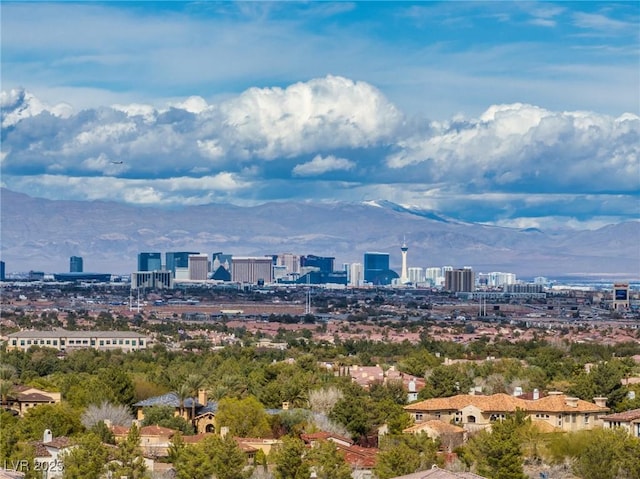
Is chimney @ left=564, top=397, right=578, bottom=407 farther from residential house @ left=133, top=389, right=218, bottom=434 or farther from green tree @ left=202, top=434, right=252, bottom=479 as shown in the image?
green tree @ left=202, top=434, right=252, bottom=479

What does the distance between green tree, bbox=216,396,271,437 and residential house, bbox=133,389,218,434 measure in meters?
0.78

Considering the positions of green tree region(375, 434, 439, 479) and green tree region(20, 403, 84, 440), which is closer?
green tree region(375, 434, 439, 479)

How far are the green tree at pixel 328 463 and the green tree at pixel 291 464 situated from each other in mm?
280

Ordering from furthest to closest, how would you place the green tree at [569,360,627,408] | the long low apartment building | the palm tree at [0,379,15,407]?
the long low apartment building → the green tree at [569,360,627,408] → the palm tree at [0,379,15,407]

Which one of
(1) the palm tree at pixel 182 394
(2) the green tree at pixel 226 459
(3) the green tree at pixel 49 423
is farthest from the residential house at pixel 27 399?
(2) the green tree at pixel 226 459

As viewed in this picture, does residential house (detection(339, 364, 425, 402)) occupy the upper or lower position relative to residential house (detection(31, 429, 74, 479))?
upper

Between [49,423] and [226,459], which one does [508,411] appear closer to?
[49,423]

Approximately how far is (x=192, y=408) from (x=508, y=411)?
37.2 ft

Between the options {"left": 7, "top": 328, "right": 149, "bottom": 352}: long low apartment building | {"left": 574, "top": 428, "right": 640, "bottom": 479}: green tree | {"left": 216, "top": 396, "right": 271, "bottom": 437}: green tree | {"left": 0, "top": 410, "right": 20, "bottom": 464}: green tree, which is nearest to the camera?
{"left": 574, "top": 428, "right": 640, "bottom": 479}: green tree

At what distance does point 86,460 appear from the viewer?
154ft

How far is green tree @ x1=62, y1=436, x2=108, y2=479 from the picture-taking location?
4609cm

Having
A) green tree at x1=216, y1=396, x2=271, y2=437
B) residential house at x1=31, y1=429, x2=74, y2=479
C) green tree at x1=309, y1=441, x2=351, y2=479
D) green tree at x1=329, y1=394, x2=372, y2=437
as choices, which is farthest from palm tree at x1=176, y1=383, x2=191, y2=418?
green tree at x1=309, y1=441, x2=351, y2=479

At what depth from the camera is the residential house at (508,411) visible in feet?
208

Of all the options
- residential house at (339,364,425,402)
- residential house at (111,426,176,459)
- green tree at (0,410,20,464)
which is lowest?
residential house at (111,426,176,459)
